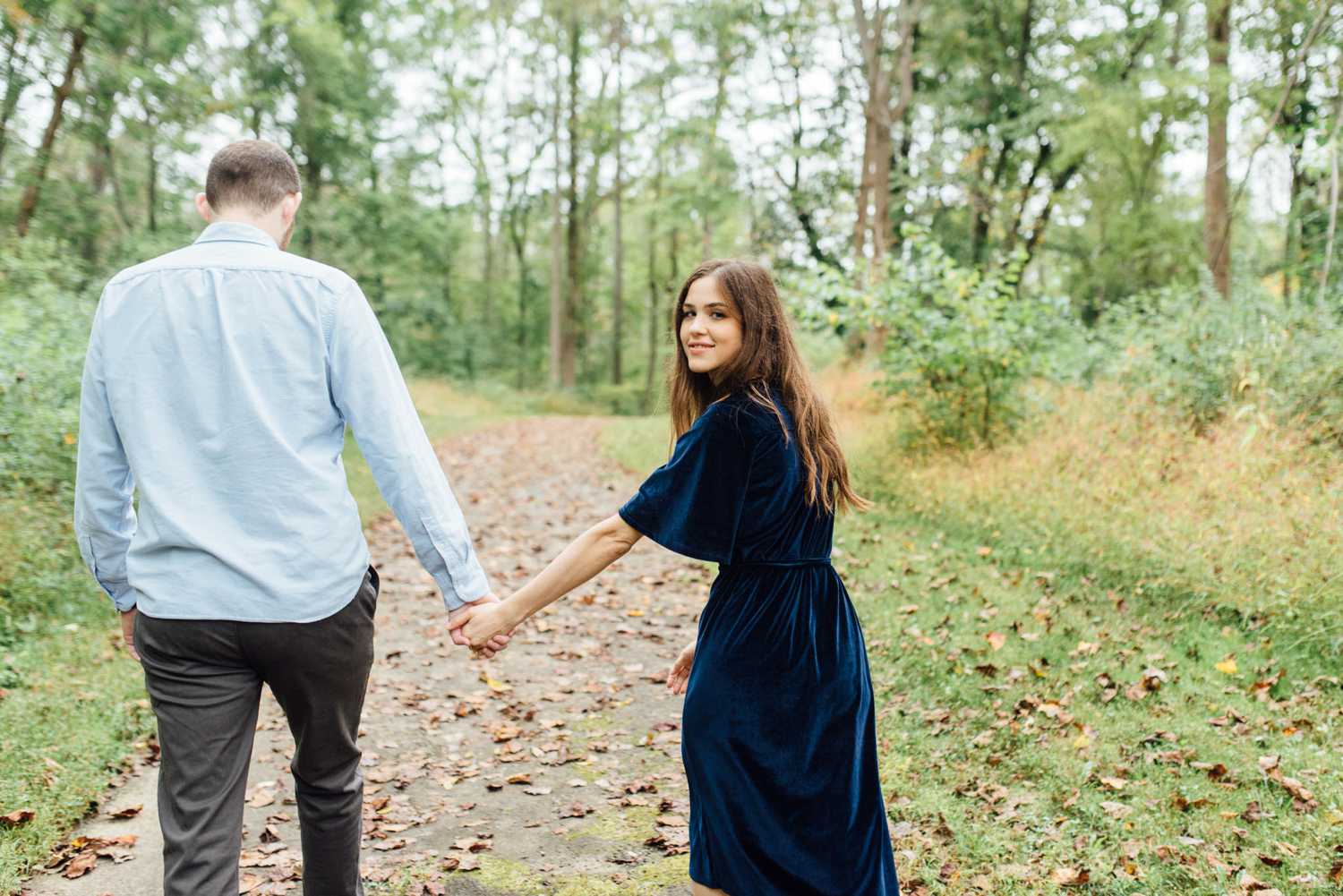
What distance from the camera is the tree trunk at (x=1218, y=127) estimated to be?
1384 cm

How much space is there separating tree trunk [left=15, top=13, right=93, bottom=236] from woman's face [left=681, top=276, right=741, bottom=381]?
15271mm

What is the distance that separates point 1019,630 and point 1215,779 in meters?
1.92

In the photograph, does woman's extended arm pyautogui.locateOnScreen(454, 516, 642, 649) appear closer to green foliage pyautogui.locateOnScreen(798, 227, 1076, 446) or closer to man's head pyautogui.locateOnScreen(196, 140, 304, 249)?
man's head pyautogui.locateOnScreen(196, 140, 304, 249)

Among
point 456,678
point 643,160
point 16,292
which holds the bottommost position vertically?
point 456,678

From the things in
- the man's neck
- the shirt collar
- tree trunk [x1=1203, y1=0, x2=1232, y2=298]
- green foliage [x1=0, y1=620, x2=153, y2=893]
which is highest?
tree trunk [x1=1203, y1=0, x2=1232, y2=298]

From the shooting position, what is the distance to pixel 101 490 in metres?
2.65

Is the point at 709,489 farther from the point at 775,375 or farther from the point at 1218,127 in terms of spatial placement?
the point at 1218,127

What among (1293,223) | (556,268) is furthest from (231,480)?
(556,268)

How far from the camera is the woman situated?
2.50m

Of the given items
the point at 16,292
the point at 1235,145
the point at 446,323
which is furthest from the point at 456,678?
the point at 446,323

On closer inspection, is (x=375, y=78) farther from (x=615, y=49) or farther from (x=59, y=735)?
(x=59, y=735)

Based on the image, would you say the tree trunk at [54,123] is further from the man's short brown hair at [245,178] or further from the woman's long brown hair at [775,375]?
the woman's long brown hair at [775,375]

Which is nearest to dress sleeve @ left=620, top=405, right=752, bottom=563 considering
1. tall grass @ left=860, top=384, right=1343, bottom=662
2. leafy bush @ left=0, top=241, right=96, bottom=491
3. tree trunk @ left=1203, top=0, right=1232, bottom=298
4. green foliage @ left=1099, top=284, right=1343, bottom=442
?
tall grass @ left=860, top=384, right=1343, bottom=662

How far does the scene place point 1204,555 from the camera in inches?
263
